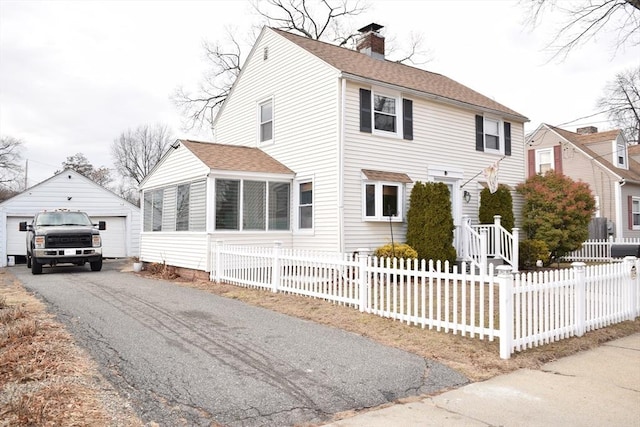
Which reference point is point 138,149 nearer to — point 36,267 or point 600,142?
point 36,267

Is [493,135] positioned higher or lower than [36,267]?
higher

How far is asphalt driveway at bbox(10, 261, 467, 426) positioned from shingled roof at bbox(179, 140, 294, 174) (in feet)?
16.7

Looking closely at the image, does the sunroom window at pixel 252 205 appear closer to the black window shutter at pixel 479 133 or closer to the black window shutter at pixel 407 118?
the black window shutter at pixel 407 118

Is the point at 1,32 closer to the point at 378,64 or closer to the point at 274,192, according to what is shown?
the point at 274,192

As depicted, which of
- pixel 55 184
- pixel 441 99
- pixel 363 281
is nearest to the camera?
pixel 363 281

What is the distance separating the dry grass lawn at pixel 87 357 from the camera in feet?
12.5

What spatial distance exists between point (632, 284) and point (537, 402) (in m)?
5.42

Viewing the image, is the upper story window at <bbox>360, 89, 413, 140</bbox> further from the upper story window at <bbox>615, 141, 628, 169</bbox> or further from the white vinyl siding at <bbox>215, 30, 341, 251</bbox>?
the upper story window at <bbox>615, 141, 628, 169</bbox>

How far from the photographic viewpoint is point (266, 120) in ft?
52.5

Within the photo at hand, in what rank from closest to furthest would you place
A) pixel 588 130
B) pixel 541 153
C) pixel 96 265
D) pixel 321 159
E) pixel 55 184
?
1. pixel 321 159
2. pixel 96 265
3. pixel 55 184
4. pixel 541 153
5. pixel 588 130

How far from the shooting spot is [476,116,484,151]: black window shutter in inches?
642

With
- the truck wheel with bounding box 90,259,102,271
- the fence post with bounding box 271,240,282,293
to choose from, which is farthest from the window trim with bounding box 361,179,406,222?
the truck wheel with bounding box 90,259,102,271

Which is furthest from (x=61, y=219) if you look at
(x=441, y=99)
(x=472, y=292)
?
(x=472, y=292)

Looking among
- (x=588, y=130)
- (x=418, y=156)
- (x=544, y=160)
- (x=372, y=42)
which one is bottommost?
(x=418, y=156)
